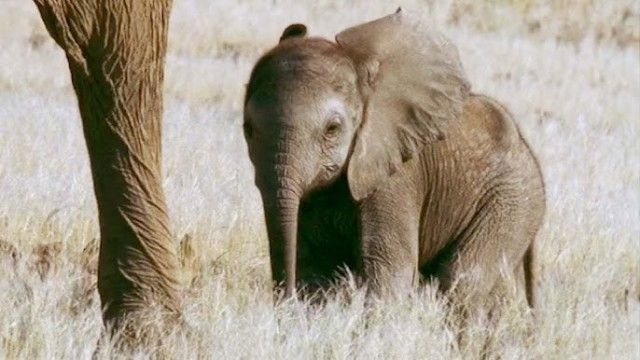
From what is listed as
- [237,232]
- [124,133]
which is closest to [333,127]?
[124,133]

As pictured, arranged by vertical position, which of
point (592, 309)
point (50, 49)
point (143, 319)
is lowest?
point (50, 49)

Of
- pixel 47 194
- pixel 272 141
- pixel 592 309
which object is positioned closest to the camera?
pixel 272 141

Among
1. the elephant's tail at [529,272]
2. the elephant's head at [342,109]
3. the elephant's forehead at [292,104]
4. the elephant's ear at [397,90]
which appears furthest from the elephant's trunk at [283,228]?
the elephant's tail at [529,272]

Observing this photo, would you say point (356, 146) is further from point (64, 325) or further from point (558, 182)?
point (558, 182)

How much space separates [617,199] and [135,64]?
5.99 m

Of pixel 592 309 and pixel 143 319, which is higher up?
pixel 143 319

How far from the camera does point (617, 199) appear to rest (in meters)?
11.7

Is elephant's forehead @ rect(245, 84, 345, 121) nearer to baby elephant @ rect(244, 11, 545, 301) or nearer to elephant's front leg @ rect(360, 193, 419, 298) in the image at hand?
baby elephant @ rect(244, 11, 545, 301)

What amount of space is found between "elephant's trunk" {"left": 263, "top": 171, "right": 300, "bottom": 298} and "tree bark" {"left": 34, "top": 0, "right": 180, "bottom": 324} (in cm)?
34

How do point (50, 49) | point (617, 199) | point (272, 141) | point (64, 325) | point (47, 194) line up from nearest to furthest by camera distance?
1. point (64, 325)
2. point (272, 141)
3. point (47, 194)
4. point (617, 199)
5. point (50, 49)

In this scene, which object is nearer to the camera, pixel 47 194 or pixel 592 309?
pixel 592 309

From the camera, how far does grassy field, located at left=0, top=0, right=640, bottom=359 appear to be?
642cm

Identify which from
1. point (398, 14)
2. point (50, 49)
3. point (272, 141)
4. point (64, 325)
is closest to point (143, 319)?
point (64, 325)

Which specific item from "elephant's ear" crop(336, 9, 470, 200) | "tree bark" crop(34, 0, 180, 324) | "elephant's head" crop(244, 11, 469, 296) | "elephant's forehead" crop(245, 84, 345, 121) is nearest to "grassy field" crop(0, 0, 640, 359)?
"tree bark" crop(34, 0, 180, 324)
